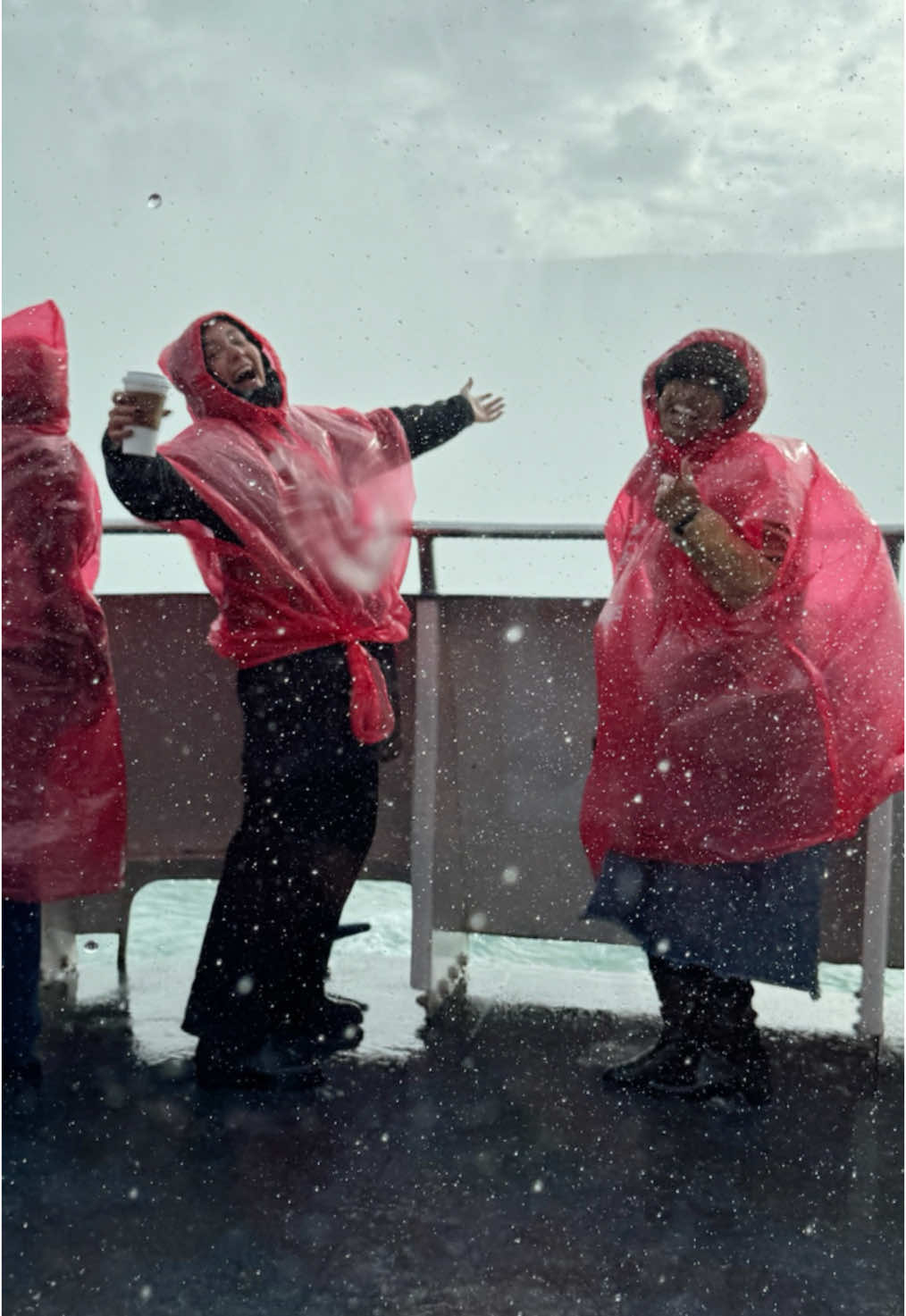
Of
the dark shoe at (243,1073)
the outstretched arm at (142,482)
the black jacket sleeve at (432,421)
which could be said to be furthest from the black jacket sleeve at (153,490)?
the dark shoe at (243,1073)

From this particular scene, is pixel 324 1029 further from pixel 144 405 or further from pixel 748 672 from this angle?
pixel 144 405

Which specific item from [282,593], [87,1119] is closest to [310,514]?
[282,593]

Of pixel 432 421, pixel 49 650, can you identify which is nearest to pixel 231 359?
pixel 432 421

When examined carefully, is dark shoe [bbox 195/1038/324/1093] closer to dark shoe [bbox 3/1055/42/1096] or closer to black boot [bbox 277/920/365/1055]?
black boot [bbox 277/920/365/1055]

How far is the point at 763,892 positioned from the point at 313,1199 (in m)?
0.83

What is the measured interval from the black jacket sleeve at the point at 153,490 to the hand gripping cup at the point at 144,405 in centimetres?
2

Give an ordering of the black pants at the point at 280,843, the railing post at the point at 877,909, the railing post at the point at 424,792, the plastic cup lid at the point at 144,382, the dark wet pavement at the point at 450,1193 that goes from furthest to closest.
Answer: the railing post at the point at 424,792
the railing post at the point at 877,909
the black pants at the point at 280,843
the plastic cup lid at the point at 144,382
the dark wet pavement at the point at 450,1193

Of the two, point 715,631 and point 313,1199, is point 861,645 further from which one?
point 313,1199

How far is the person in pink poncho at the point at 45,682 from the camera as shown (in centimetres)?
187

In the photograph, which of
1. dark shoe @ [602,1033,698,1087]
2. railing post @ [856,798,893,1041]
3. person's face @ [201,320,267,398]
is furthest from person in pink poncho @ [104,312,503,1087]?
railing post @ [856,798,893,1041]

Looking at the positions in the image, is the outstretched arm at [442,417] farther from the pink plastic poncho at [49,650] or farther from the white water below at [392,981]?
the white water below at [392,981]

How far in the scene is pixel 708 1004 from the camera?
1972 mm

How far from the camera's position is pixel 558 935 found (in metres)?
2.62

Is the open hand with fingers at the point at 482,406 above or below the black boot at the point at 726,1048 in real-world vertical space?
above
